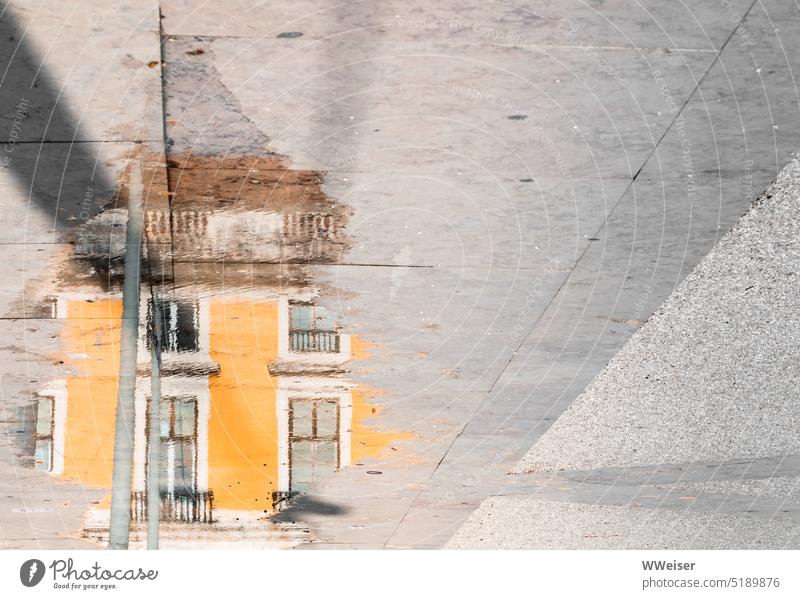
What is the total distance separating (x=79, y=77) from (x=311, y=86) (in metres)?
0.66

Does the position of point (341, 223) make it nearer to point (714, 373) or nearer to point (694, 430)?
point (714, 373)

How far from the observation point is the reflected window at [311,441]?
2830 mm

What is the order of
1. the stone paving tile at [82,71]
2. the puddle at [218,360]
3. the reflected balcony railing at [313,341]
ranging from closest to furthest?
the stone paving tile at [82,71]
the puddle at [218,360]
the reflected balcony railing at [313,341]

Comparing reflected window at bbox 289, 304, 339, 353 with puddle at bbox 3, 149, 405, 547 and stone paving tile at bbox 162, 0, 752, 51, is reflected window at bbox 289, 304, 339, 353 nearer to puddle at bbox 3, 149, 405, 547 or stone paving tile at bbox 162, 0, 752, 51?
puddle at bbox 3, 149, 405, 547

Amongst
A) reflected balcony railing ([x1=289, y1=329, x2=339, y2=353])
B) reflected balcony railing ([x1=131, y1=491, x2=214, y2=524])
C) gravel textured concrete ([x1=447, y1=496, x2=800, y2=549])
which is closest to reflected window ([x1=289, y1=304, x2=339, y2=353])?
reflected balcony railing ([x1=289, y1=329, x2=339, y2=353])

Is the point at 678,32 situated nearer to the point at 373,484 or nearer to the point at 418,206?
the point at 418,206

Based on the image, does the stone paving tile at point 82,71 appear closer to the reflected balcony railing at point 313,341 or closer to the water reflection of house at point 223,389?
the water reflection of house at point 223,389

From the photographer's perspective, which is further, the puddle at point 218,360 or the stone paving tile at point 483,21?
Result: the puddle at point 218,360

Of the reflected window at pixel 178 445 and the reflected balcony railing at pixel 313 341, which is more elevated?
the reflected balcony railing at pixel 313 341

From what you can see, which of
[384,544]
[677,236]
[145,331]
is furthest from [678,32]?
[384,544]

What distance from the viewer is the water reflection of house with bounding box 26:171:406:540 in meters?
2.55
